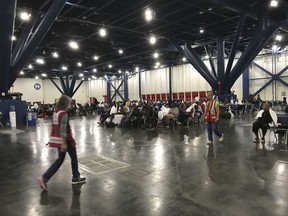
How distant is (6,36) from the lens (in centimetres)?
947

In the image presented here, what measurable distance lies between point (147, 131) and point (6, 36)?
21.7ft

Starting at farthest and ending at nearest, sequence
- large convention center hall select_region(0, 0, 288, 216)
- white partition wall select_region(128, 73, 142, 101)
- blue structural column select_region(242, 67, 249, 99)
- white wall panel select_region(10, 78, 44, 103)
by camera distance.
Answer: white wall panel select_region(10, 78, 44, 103), white partition wall select_region(128, 73, 142, 101), blue structural column select_region(242, 67, 249, 99), large convention center hall select_region(0, 0, 288, 216)

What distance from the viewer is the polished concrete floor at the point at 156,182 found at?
3086 millimetres

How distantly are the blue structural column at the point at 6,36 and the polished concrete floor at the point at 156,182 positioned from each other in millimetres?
4790

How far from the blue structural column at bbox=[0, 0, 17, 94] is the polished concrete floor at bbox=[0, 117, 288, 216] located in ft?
15.7

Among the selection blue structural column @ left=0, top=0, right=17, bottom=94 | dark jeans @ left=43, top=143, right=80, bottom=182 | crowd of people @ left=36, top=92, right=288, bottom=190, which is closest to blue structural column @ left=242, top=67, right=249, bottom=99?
crowd of people @ left=36, top=92, right=288, bottom=190

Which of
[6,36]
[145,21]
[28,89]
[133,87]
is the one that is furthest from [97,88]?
[6,36]

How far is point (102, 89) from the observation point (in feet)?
139

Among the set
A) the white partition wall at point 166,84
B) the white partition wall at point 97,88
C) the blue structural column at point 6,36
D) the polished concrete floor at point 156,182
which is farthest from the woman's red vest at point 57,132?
the white partition wall at point 97,88

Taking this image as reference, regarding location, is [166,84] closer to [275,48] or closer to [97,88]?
[275,48]

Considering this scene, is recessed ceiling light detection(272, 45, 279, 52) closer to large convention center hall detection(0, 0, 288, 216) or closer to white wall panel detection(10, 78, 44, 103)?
large convention center hall detection(0, 0, 288, 216)

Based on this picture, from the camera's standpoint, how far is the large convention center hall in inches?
134

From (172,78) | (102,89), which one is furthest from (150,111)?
(102,89)

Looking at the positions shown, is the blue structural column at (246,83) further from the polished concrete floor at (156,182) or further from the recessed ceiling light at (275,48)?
the polished concrete floor at (156,182)
